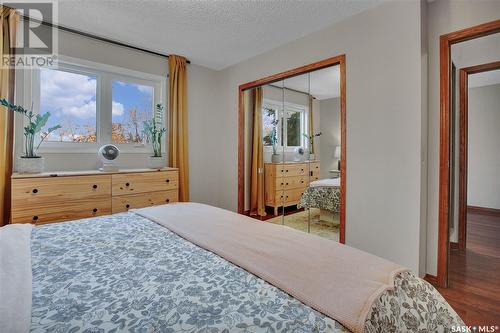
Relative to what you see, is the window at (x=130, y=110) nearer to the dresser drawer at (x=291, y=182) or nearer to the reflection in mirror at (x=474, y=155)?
the dresser drawer at (x=291, y=182)

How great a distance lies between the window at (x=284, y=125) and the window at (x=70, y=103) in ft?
7.04

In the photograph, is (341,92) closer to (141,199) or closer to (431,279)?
(431,279)

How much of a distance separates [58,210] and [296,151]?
258 centimetres

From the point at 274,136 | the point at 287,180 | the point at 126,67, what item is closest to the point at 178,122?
the point at 126,67

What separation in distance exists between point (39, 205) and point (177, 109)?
1930mm

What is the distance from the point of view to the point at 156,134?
10.7 ft

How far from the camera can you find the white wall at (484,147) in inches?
168

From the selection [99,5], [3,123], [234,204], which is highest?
[99,5]

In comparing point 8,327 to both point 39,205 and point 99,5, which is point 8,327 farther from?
point 99,5

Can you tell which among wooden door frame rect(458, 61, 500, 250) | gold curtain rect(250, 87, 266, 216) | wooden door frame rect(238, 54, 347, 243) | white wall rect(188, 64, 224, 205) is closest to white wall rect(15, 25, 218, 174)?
white wall rect(188, 64, 224, 205)

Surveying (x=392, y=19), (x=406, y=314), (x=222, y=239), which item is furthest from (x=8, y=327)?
(x=392, y=19)

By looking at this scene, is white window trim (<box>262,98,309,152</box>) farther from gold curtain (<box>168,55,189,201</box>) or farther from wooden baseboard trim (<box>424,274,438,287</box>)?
wooden baseboard trim (<box>424,274,438,287</box>)

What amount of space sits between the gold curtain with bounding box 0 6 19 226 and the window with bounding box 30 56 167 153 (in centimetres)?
17

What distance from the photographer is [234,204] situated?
12.5 ft
